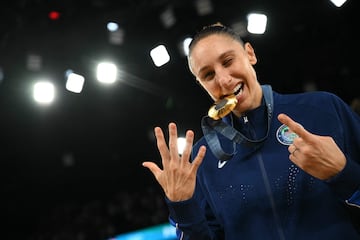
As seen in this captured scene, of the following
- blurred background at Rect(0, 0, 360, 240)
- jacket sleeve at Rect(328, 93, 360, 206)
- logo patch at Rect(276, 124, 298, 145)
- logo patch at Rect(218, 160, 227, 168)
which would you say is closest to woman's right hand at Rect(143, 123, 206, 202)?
logo patch at Rect(218, 160, 227, 168)

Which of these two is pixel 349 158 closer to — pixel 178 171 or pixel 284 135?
pixel 284 135

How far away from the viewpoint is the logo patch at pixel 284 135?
153 centimetres

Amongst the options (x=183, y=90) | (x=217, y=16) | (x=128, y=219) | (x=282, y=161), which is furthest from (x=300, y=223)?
(x=128, y=219)

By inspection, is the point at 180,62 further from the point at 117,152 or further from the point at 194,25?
the point at 117,152

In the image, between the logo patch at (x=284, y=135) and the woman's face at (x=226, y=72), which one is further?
the woman's face at (x=226, y=72)

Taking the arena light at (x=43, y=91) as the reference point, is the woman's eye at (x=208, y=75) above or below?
below

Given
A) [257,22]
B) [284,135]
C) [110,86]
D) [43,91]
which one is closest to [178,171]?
[284,135]

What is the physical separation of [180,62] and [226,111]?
12.9ft

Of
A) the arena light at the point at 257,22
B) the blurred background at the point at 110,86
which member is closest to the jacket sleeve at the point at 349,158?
the arena light at the point at 257,22

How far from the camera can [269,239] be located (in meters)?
1.43

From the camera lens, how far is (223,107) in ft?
5.32

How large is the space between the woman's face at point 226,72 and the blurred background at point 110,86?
2.71m

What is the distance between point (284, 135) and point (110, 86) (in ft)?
15.2

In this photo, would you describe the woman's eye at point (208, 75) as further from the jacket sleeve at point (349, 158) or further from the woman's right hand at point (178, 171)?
the jacket sleeve at point (349, 158)
